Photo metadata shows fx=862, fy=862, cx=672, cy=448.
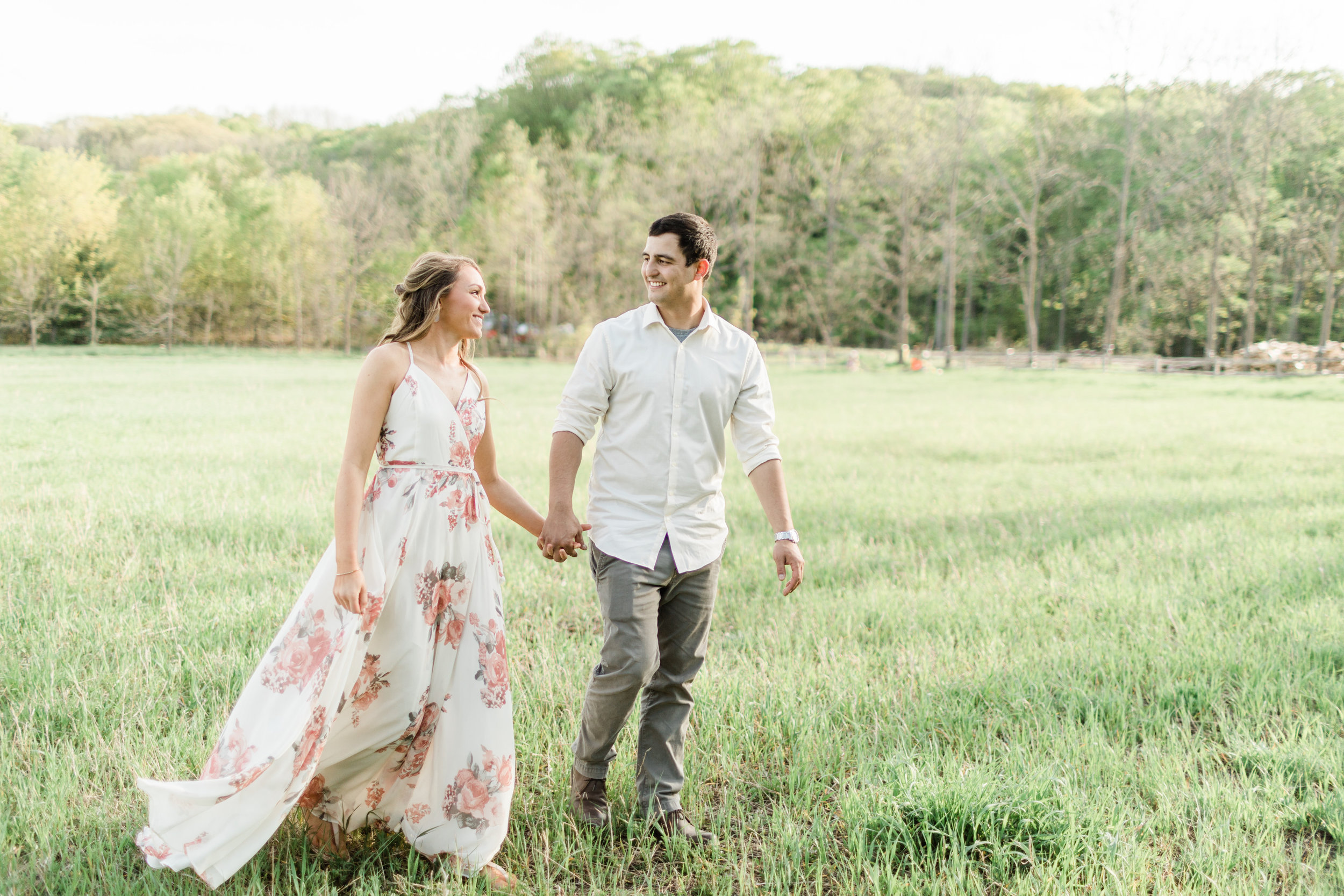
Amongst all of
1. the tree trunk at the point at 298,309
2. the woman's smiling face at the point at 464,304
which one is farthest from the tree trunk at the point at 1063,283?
the woman's smiling face at the point at 464,304

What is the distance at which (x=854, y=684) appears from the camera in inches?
167

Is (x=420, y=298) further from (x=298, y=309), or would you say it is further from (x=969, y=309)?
(x=969, y=309)

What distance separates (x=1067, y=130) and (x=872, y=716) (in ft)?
190

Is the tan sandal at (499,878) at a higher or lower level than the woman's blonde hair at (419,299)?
lower

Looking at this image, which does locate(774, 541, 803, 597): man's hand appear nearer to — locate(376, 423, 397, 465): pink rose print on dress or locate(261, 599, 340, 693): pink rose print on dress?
locate(376, 423, 397, 465): pink rose print on dress

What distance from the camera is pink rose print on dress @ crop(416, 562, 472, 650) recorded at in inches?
111

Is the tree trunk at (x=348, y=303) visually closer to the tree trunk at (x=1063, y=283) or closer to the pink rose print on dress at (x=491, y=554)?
the tree trunk at (x=1063, y=283)

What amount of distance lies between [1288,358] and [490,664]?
44691 millimetres

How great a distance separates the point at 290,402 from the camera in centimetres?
1995

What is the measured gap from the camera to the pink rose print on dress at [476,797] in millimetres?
2803

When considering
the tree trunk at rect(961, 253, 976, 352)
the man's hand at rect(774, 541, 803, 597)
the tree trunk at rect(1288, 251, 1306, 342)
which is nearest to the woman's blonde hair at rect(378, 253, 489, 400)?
the man's hand at rect(774, 541, 803, 597)

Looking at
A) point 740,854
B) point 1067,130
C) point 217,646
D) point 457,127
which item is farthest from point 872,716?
point 457,127

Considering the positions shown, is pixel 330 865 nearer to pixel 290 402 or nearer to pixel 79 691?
pixel 79 691

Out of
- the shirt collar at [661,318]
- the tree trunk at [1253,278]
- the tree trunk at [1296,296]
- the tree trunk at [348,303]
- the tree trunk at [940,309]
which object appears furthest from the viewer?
the tree trunk at [940,309]
